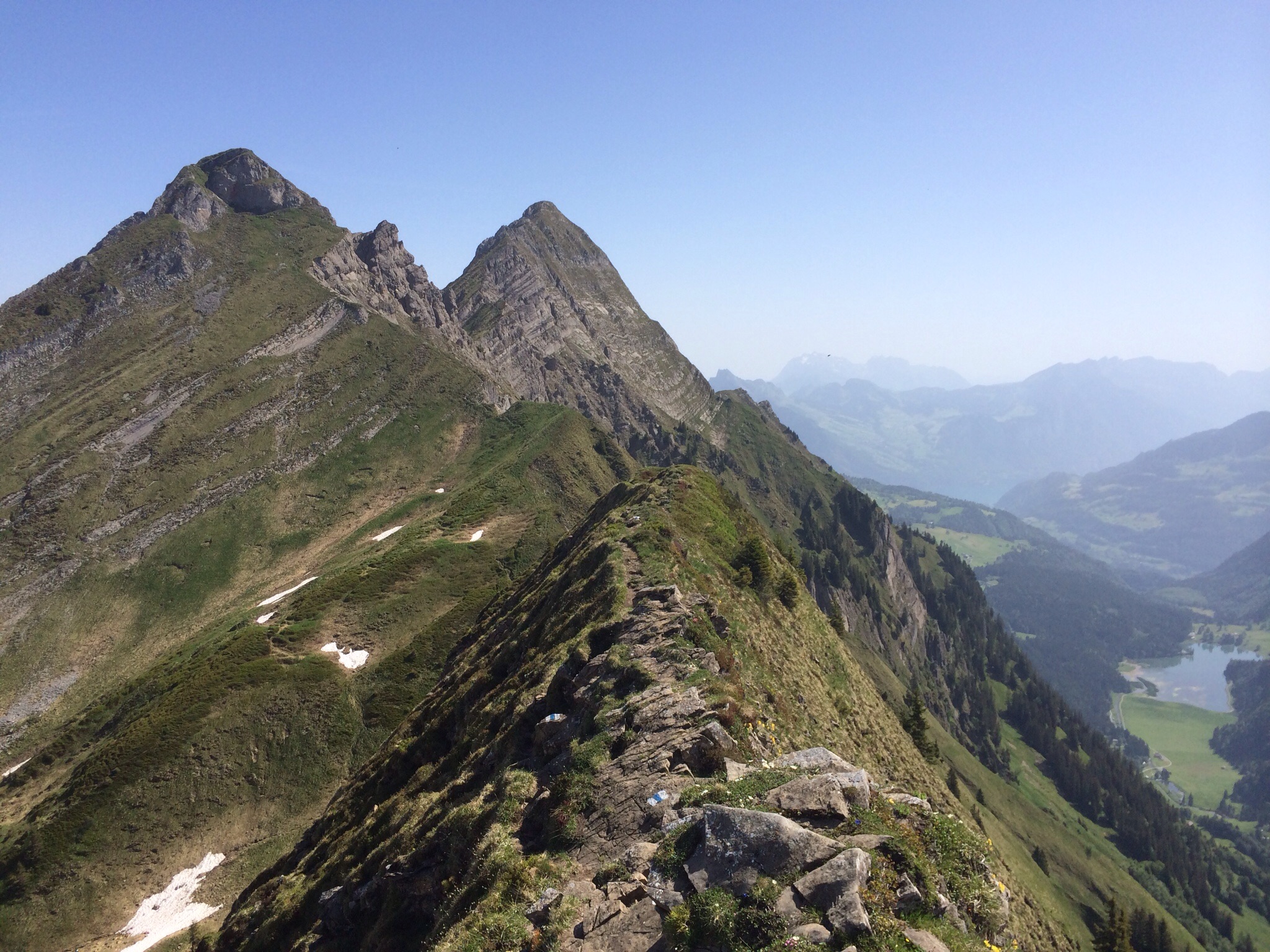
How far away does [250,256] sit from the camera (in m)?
154

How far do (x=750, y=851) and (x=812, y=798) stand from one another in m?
3.05

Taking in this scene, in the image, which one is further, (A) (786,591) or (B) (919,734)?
(B) (919,734)

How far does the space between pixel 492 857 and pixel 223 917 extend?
39940mm

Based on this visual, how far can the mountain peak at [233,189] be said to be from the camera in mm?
160625

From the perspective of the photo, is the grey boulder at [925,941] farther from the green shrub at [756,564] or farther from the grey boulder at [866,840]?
the green shrub at [756,564]

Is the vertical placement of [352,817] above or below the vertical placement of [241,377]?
below

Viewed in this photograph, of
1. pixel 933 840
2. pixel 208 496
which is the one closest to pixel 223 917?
pixel 933 840

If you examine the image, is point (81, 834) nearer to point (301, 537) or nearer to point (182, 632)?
point (182, 632)

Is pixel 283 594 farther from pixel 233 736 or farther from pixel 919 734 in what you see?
pixel 919 734

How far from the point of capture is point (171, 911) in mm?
47312

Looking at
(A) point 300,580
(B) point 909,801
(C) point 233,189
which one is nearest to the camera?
(B) point 909,801

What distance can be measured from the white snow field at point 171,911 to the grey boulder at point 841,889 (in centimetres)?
→ 5299

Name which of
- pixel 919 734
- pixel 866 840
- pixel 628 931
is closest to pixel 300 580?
pixel 919 734

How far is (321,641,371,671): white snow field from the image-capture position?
6812 centimetres
